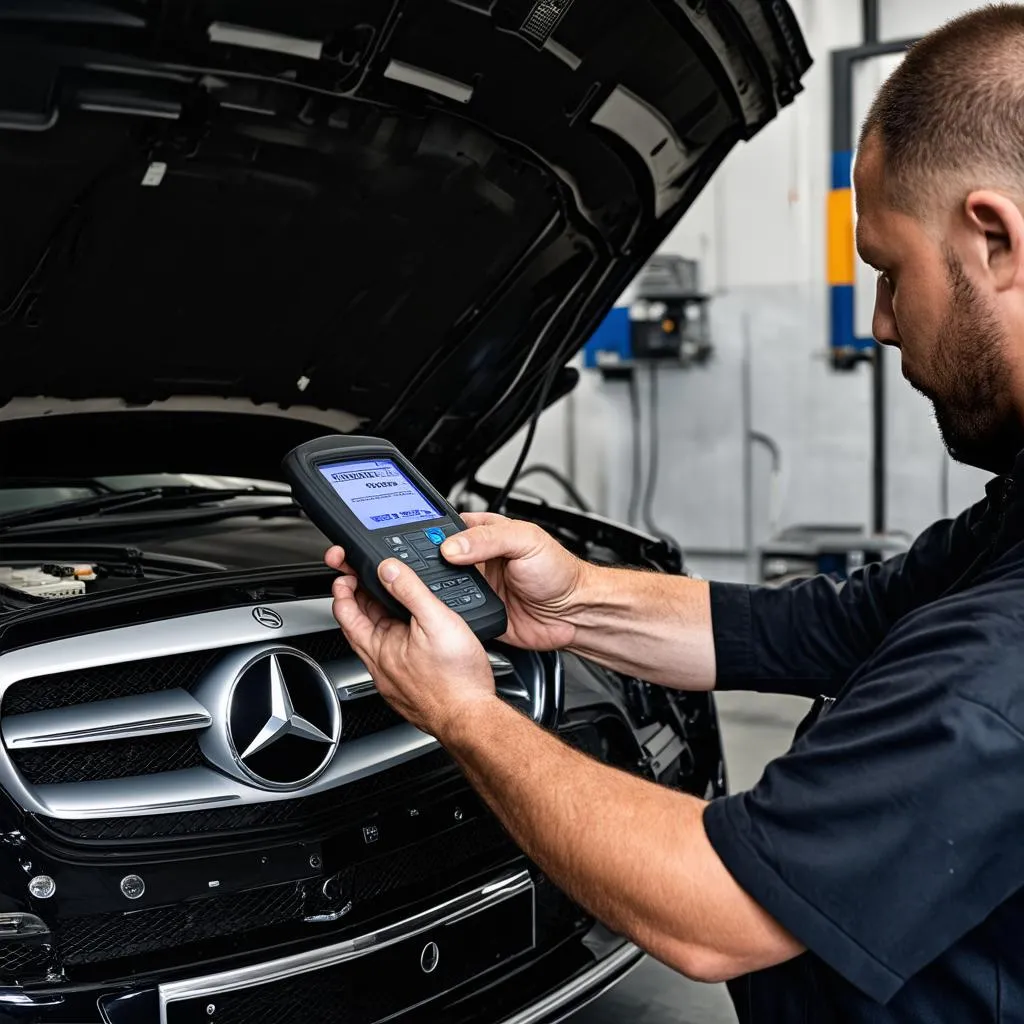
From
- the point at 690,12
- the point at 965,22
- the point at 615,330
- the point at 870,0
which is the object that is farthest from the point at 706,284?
the point at 965,22

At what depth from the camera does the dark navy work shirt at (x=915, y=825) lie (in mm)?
867

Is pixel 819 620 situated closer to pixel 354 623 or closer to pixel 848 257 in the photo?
pixel 354 623

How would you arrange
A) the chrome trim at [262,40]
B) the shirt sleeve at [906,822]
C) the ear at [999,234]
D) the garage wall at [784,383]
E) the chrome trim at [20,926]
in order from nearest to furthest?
the shirt sleeve at [906,822]
the ear at [999,234]
the chrome trim at [20,926]
the chrome trim at [262,40]
the garage wall at [784,383]

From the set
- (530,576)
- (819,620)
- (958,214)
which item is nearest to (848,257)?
(819,620)

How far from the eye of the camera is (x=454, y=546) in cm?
128

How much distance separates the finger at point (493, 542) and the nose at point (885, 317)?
483 millimetres

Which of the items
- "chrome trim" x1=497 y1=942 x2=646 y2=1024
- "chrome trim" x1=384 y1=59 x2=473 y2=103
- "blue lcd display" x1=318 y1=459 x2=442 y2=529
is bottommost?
"chrome trim" x1=497 y1=942 x2=646 y2=1024


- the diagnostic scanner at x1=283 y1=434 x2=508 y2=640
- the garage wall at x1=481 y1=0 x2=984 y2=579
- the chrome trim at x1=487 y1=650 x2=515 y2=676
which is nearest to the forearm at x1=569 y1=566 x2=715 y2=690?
the chrome trim at x1=487 y1=650 x2=515 y2=676

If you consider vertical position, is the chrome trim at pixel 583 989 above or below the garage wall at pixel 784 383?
below

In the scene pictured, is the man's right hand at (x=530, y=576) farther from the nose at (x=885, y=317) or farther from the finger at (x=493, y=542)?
the nose at (x=885, y=317)

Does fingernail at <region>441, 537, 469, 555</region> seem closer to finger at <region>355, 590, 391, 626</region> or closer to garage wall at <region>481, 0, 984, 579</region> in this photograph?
finger at <region>355, 590, 391, 626</region>

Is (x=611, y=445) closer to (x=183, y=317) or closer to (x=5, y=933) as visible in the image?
(x=183, y=317)

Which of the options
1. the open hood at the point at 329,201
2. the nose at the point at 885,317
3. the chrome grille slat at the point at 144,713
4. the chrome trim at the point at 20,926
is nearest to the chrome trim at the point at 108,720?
the chrome grille slat at the point at 144,713

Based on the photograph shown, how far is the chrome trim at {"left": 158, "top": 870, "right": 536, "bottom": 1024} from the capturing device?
118 centimetres
